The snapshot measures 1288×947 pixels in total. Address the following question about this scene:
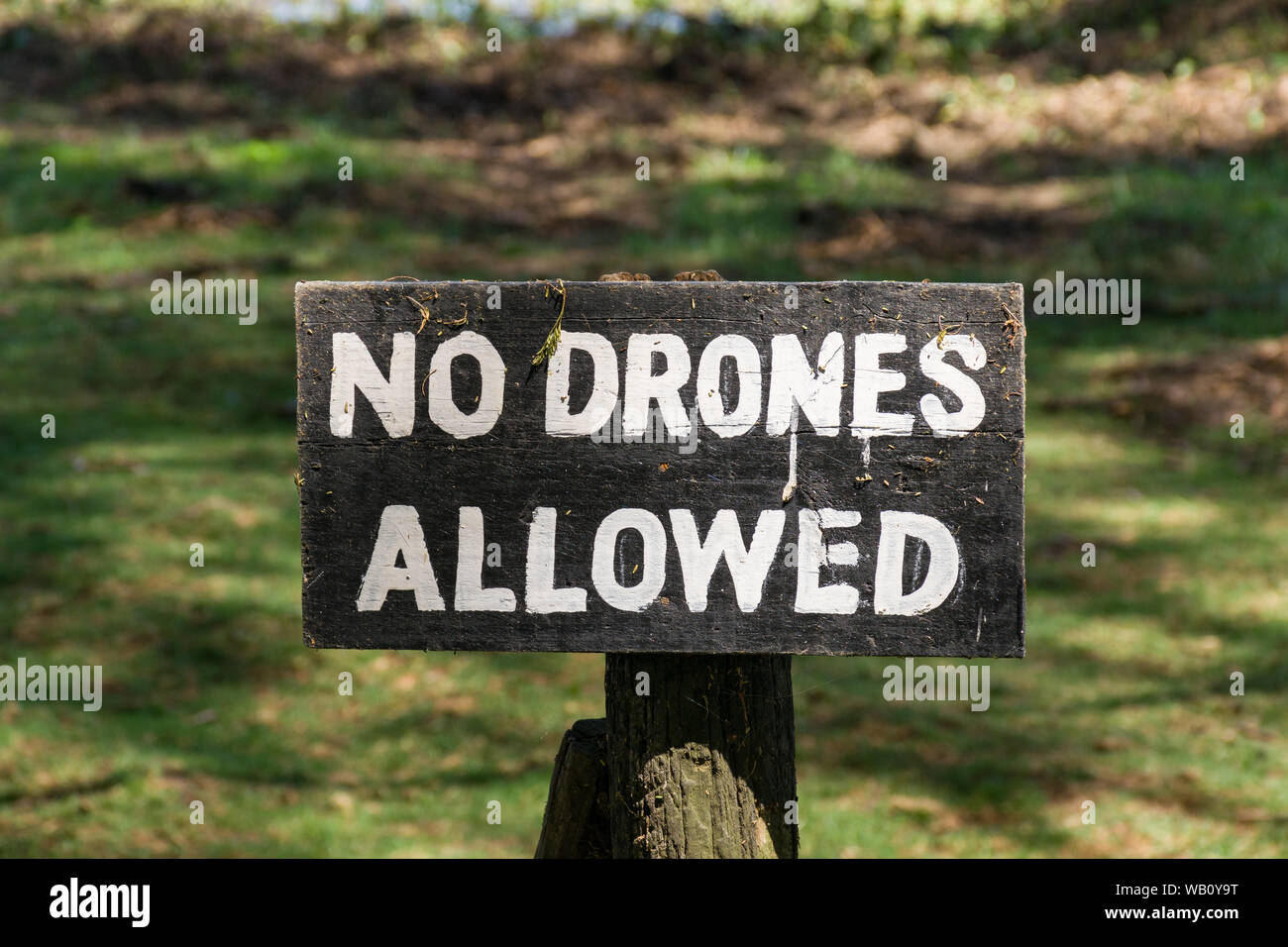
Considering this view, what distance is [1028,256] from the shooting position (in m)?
9.48

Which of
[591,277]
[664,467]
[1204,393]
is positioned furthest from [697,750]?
[591,277]

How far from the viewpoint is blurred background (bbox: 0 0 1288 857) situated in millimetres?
4238

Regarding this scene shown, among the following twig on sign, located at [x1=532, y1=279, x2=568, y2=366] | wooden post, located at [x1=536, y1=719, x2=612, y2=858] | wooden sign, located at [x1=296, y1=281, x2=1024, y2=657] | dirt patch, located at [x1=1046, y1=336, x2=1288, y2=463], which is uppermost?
dirt patch, located at [x1=1046, y1=336, x2=1288, y2=463]

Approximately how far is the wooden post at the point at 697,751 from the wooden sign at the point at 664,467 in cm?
13

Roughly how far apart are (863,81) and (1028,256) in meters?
5.14

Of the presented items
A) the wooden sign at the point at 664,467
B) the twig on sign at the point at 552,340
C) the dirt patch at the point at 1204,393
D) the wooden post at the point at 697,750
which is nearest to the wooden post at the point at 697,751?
the wooden post at the point at 697,750

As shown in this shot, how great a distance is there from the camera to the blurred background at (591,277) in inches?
167

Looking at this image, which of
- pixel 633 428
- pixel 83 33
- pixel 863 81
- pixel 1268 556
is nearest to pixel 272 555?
pixel 633 428

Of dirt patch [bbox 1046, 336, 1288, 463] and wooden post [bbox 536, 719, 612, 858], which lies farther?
dirt patch [bbox 1046, 336, 1288, 463]

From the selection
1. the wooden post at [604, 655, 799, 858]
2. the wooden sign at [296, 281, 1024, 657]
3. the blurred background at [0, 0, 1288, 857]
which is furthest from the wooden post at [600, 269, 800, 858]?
the blurred background at [0, 0, 1288, 857]

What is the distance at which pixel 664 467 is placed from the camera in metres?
1.81

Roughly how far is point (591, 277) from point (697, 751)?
768cm

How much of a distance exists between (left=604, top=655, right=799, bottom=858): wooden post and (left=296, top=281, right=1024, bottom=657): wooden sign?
13 cm

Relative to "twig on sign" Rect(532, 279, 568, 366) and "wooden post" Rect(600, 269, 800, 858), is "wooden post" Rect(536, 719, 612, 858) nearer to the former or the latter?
"wooden post" Rect(600, 269, 800, 858)
